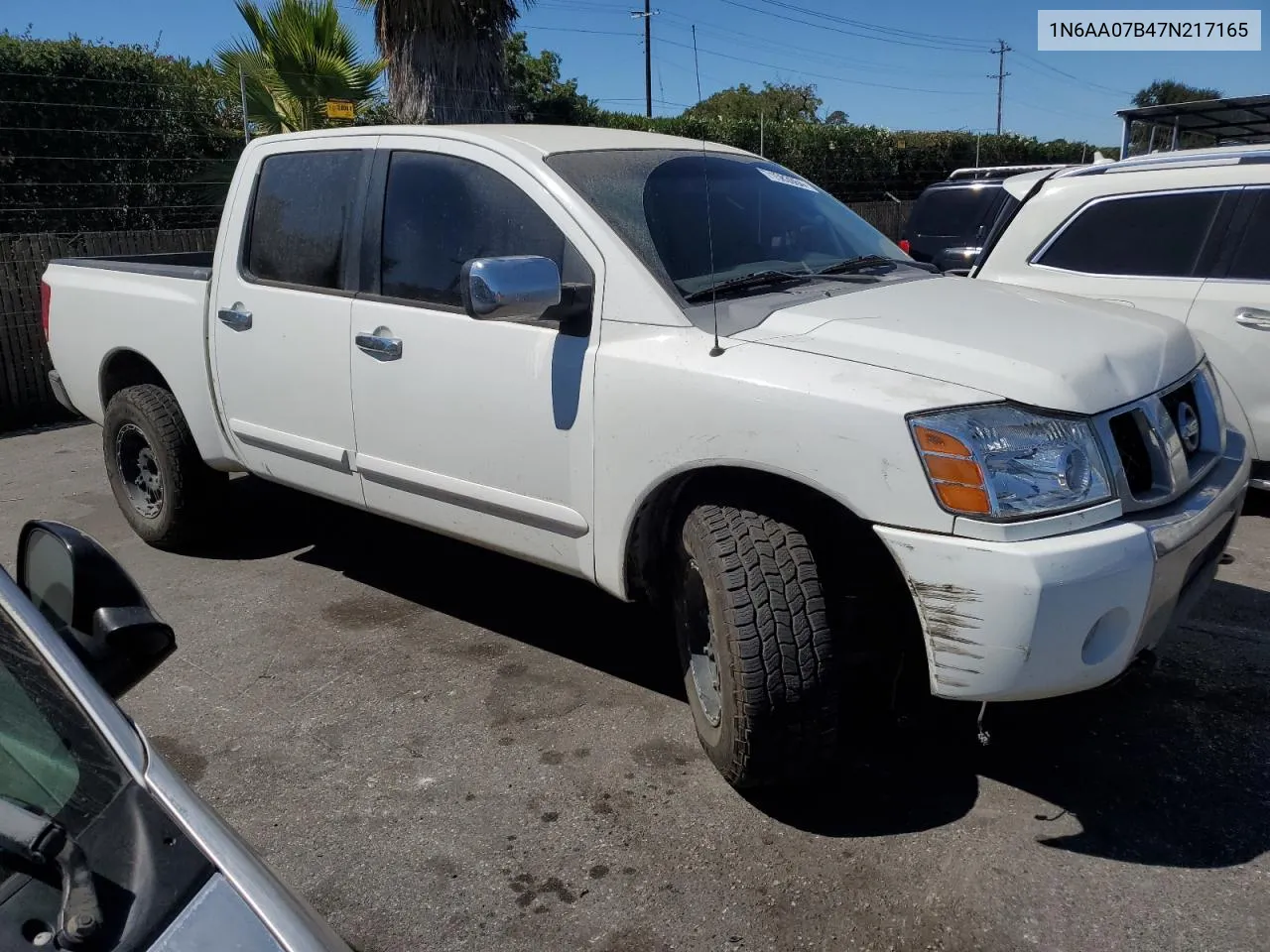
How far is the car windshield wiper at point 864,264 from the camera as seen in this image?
12.3ft

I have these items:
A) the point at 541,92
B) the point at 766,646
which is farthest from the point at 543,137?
the point at 541,92

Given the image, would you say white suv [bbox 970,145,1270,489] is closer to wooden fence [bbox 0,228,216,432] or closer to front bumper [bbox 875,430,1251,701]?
front bumper [bbox 875,430,1251,701]

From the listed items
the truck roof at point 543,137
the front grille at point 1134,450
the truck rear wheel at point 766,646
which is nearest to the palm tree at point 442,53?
the truck roof at point 543,137

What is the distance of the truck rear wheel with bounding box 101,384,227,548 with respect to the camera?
504cm

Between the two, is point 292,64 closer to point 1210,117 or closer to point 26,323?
point 26,323

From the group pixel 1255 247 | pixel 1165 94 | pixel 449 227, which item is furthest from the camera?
pixel 1165 94

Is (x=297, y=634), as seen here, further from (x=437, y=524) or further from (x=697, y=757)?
(x=697, y=757)

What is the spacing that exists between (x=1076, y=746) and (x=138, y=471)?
14.6ft

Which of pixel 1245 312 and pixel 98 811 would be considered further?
pixel 1245 312

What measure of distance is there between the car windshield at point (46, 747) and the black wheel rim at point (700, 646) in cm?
184

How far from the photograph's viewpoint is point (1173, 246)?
218 inches

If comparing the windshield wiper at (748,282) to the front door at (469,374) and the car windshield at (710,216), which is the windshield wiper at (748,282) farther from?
the front door at (469,374)

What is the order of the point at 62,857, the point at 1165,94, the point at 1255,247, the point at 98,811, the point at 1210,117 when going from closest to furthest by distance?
the point at 62,857
the point at 98,811
the point at 1255,247
the point at 1210,117
the point at 1165,94

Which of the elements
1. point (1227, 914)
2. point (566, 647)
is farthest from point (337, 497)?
point (1227, 914)
